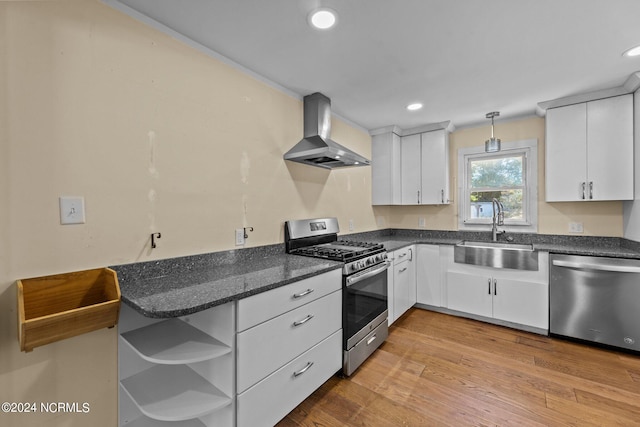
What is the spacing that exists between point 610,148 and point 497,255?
1.40m

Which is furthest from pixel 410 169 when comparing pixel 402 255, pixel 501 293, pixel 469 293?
pixel 501 293

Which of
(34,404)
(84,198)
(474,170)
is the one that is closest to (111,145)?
(84,198)

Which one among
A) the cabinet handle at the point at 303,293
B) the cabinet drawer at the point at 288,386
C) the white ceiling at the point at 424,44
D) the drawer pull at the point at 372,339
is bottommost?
the drawer pull at the point at 372,339

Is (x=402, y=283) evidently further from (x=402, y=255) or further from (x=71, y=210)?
(x=71, y=210)

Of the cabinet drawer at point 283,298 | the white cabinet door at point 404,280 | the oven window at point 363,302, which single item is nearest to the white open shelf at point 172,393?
the cabinet drawer at point 283,298

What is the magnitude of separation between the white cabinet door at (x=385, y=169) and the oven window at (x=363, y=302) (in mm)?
1444

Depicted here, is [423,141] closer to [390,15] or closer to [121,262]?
[390,15]

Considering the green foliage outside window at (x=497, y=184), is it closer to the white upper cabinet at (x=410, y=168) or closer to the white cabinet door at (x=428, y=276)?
the white upper cabinet at (x=410, y=168)

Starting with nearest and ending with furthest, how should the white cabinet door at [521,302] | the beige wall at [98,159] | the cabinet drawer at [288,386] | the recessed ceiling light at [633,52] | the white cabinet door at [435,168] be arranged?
the beige wall at [98,159]
the cabinet drawer at [288,386]
the recessed ceiling light at [633,52]
the white cabinet door at [521,302]
the white cabinet door at [435,168]

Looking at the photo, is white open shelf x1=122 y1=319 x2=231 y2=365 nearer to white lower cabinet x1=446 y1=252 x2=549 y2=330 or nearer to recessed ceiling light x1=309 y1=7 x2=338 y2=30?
recessed ceiling light x1=309 y1=7 x2=338 y2=30

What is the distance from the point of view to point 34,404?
118 cm

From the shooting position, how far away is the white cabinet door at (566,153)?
8.89 feet

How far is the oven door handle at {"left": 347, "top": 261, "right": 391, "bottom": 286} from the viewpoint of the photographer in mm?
2051

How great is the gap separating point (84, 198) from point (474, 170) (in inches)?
155
